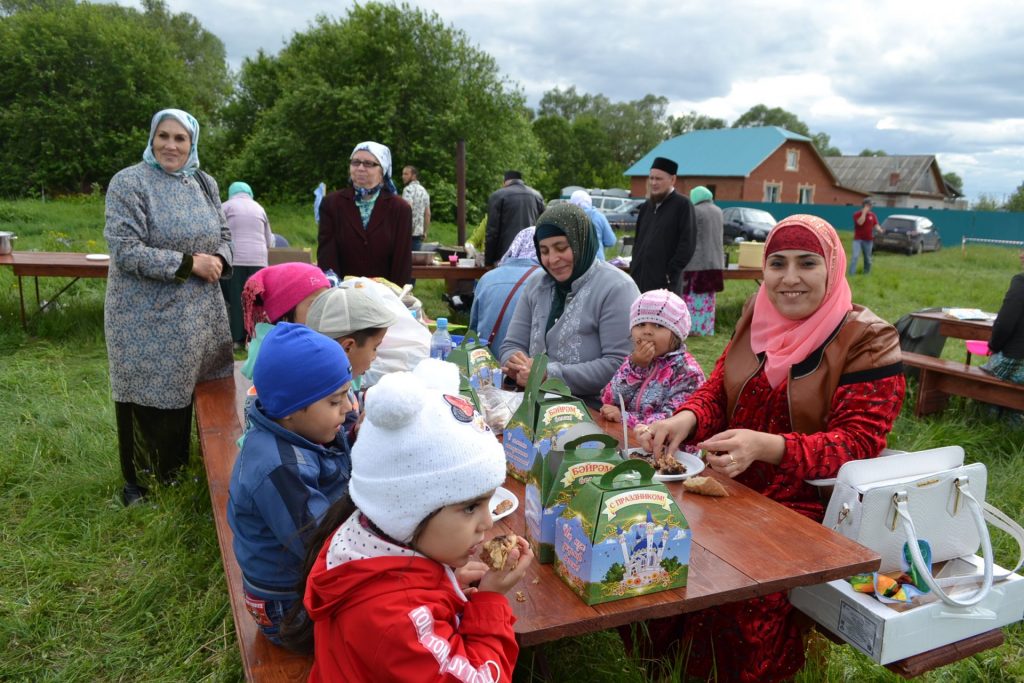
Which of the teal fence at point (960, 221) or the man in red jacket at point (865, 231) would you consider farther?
the teal fence at point (960, 221)

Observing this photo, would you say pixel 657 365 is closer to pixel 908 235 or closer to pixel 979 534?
pixel 979 534

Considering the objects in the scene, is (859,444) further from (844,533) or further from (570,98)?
(570,98)

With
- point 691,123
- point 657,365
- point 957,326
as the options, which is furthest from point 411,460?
point 691,123

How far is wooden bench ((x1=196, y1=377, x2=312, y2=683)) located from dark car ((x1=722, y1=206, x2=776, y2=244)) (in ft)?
62.6

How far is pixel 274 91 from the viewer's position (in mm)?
23219

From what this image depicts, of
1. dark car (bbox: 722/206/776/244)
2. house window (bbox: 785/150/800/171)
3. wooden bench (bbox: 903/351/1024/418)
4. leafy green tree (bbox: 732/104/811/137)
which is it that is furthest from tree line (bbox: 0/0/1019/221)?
leafy green tree (bbox: 732/104/811/137)

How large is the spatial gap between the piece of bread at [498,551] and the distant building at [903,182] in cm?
4578

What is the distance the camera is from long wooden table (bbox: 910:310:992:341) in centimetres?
530

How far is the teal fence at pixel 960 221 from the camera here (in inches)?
981

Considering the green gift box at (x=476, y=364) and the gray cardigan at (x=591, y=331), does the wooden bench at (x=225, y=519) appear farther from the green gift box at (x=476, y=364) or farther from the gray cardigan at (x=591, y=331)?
the gray cardigan at (x=591, y=331)

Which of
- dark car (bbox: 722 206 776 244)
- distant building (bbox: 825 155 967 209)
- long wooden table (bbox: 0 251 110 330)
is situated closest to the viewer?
long wooden table (bbox: 0 251 110 330)

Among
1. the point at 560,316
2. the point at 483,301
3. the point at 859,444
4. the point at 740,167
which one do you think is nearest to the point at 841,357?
the point at 859,444

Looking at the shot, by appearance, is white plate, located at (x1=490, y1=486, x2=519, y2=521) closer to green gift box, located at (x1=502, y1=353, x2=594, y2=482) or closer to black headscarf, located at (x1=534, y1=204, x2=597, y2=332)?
green gift box, located at (x1=502, y1=353, x2=594, y2=482)

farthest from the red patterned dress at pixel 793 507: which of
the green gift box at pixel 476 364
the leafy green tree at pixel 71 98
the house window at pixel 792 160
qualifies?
the house window at pixel 792 160
